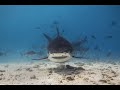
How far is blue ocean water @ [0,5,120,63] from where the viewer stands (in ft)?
12.1

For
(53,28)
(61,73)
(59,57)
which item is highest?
(53,28)

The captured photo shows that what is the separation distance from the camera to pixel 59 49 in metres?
3.72

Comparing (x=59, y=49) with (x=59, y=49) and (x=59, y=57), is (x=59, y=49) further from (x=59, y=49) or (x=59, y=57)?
(x=59, y=57)

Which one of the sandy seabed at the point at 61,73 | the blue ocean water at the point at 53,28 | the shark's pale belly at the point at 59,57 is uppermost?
the blue ocean water at the point at 53,28

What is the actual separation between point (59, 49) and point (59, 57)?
109 mm

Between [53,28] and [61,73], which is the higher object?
[53,28]

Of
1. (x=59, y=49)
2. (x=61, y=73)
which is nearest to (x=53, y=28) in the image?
(x=59, y=49)

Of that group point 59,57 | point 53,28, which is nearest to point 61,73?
point 59,57

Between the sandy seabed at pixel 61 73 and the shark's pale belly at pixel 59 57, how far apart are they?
5 centimetres

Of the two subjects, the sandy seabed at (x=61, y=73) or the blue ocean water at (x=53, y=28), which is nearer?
the sandy seabed at (x=61, y=73)

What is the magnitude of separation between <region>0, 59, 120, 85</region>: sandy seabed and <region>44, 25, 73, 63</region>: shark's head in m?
0.07

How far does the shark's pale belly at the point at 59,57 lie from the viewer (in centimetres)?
368

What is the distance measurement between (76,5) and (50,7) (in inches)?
13.1

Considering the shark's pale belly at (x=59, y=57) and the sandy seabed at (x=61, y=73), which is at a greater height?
the shark's pale belly at (x=59, y=57)
